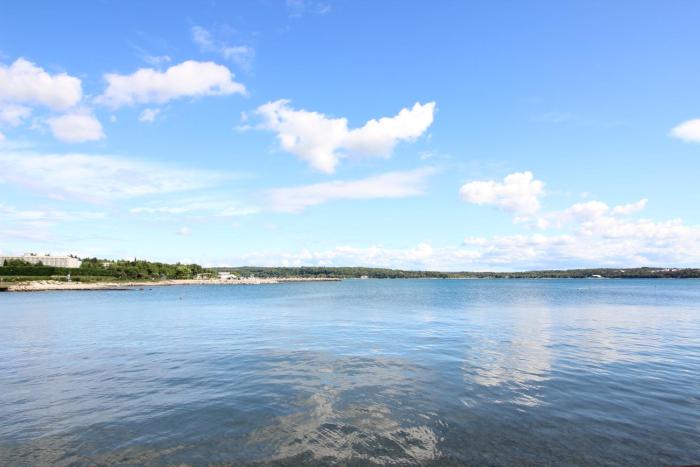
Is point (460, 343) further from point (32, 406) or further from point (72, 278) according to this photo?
point (72, 278)

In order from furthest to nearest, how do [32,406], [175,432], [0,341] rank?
[0,341] → [32,406] → [175,432]

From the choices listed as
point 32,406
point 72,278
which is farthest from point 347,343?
point 72,278

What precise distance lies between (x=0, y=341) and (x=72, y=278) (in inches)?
7065

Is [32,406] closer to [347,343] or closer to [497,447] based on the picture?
[497,447]

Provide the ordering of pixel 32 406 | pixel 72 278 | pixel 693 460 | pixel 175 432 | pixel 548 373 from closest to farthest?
pixel 693 460, pixel 175 432, pixel 32 406, pixel 548 373, pixel 72 278

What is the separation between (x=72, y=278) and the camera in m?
186

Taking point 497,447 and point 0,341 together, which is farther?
point 0,341

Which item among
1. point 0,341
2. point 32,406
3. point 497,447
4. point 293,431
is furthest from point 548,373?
point 0,341

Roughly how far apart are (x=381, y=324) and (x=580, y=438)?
33088 mm

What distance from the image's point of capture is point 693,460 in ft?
38.6

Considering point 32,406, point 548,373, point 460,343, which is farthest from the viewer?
point 460,343

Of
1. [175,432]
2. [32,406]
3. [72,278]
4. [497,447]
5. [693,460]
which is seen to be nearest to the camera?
[693,460]

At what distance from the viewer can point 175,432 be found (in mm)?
13906

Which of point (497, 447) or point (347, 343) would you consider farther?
point (347, 343)
